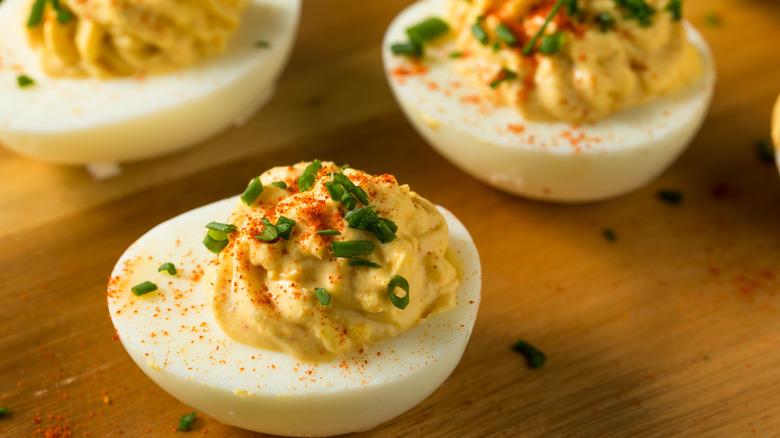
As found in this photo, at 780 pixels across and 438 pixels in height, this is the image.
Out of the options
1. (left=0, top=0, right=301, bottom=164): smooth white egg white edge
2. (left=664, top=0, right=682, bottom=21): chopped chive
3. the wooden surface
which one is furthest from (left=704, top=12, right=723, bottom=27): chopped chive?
(left=0, top=0, right=301, bottom=164): smooth white egg white edge

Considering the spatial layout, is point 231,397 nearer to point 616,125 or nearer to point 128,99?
point 128,99

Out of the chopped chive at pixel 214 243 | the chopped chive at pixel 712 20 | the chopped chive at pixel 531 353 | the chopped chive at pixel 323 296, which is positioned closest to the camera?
the chopped chive at pixel 323 296

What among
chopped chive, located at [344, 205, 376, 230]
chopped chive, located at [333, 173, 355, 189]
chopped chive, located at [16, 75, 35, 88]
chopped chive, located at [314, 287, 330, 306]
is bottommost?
chopped chive, located at [16, 75, 35, 88]

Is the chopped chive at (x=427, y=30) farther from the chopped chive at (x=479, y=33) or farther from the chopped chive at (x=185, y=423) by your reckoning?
the chopped chive at (x=185, y=423)

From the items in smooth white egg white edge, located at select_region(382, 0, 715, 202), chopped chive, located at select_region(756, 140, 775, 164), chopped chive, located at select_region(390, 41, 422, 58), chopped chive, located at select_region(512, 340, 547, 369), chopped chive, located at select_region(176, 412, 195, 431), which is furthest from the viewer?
chopped chive, located at select_region(756, 140, 775, 164)

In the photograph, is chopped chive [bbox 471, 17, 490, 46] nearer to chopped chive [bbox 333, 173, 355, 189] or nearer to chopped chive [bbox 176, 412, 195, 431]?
chopped chive [bbox 333, 173, 355, 189]

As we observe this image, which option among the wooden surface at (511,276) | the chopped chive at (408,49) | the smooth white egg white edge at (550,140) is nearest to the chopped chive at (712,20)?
the wooden surface at (511,276)

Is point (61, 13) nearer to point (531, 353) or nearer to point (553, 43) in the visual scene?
point (553, 43)

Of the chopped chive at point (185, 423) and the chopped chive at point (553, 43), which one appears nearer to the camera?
the chopped chive at point (185, 423)
